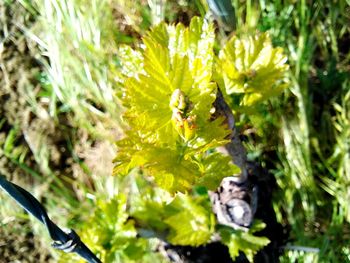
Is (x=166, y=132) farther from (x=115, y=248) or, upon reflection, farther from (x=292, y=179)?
(x=292, y=179)

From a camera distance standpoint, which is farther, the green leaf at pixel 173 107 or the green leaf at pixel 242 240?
the green leaf at pixel 242 240

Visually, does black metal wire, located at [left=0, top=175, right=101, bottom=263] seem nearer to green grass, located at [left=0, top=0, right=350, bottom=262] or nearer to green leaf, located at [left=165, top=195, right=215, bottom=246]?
green leaf, located at [left=165, top=195, right=215, bottom=246]

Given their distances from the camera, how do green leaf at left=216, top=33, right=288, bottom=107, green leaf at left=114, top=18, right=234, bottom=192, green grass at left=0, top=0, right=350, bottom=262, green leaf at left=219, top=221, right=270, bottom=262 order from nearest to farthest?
green leaf at left=114, top=18, right=234, bottom=192 → green leaf at left=216, top=33, right=288, bottom=107 → green leaf at left=219, top=221, right=270, bottom=262 → green grass at left=0, top=0, right=350, bottom=262

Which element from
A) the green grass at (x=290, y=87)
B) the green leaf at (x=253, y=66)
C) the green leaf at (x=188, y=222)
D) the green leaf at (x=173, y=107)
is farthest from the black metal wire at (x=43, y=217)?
the green grass at (x=290, y=87)

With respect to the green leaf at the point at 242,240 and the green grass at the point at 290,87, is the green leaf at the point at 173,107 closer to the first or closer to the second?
the green leaf at the point at 242,240

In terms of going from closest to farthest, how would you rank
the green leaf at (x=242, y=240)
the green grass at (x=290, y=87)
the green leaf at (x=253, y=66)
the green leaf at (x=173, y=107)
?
1. the green leaf at (x=173, y=107)
2. the green leaf at (x=253, y=66)
3. the green leaf at (x=242, y=240)
4. the green grass at (x=290, y=87)

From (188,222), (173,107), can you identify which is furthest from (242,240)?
(173,107)

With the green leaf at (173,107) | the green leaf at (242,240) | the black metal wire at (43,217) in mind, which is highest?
the green leaf at (173,107)

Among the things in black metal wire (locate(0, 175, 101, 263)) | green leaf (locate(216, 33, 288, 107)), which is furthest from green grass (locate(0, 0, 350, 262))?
black metal wire (locate(0, 175, 101, 263))

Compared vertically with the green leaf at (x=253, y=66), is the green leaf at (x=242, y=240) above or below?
below

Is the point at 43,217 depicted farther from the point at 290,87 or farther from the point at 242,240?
the point at 290,87

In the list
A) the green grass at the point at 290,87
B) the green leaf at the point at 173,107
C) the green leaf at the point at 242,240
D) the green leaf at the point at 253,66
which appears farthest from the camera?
the green grass at the point at 290,87
